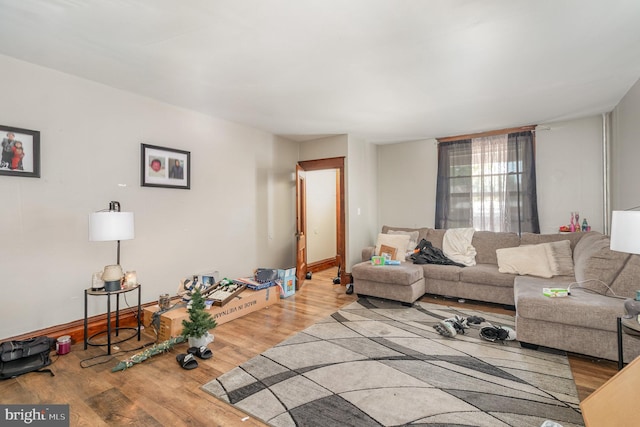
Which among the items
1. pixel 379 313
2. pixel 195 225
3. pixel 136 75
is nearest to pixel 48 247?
pixel 195 225

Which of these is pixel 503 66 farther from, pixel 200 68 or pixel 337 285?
pixel 337 285

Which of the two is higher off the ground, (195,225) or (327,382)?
(195,225)

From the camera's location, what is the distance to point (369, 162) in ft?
18.3

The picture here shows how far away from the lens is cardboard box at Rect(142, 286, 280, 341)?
2.84 meters

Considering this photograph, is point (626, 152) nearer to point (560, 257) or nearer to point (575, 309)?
point (560, 257)

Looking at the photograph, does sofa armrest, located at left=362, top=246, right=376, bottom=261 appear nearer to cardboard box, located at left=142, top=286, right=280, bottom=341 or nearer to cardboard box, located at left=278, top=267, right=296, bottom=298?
cardboard box, located at left=278, top=267, right=296, bottom=298

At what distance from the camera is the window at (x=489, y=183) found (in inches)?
177

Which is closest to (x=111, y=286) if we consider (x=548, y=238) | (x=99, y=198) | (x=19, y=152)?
(x=99, y=198)

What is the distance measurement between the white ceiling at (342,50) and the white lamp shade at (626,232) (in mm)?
1308

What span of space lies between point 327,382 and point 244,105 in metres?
3.03

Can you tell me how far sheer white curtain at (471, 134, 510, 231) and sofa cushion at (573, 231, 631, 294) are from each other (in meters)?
1.44

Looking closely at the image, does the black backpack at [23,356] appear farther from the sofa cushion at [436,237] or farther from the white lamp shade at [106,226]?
the sofa cushion at [436,237]

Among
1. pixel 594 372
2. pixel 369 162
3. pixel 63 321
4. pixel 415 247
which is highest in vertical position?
pixel 369 162

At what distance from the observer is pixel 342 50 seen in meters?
2.35
